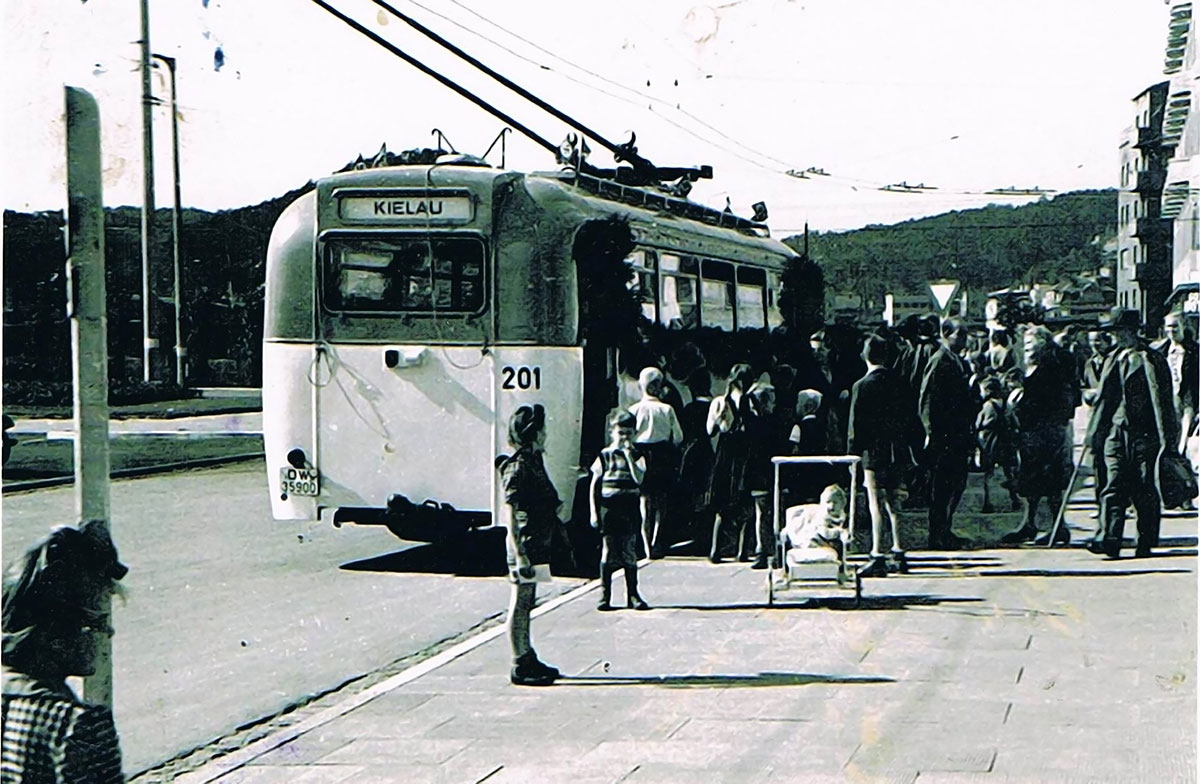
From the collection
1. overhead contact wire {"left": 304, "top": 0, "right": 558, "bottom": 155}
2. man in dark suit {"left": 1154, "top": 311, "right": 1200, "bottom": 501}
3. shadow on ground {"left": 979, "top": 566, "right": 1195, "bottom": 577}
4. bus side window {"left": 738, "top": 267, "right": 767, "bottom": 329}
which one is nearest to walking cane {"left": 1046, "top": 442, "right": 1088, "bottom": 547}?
shadow on ground {"left": 979, "top": 566, "right": 1195, "bottom": 577}

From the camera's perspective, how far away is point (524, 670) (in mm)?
7461

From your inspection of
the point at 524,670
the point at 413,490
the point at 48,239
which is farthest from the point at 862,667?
the point at 48,239

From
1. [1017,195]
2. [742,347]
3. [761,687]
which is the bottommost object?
[761,687]

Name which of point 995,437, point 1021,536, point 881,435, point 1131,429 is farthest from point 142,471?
point 1131,429

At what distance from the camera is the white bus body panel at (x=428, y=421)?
33.0ft

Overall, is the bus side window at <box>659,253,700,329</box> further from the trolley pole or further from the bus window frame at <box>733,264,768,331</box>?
the trolley pole

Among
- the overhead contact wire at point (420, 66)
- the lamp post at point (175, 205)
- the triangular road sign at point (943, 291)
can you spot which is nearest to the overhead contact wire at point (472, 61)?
the overhead contact wire at point (420, 66)

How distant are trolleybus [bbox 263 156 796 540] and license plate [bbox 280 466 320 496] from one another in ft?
0.04

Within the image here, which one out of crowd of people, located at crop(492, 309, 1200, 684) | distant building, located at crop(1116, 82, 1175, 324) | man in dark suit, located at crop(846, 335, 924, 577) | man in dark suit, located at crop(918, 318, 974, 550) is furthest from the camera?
man in dark suit, located at crop(918, 318, 974, 550)

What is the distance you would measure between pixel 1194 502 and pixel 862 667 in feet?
7.37

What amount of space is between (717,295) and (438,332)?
2.16 metres

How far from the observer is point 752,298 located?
37.6ft

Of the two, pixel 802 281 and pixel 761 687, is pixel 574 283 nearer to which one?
pixel 802 281

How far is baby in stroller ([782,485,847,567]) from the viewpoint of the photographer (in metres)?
9.21
